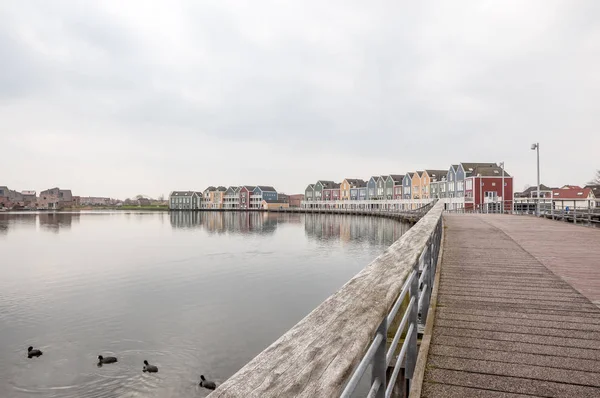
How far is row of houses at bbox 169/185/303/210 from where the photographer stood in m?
128

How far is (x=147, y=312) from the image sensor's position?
14.3 meters

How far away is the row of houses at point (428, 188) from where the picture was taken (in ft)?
187

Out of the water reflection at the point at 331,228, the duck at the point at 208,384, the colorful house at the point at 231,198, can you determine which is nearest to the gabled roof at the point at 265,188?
the colorful house at the point at 231,198

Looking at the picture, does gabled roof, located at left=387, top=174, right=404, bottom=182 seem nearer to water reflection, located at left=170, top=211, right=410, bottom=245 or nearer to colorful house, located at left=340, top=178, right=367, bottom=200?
colorful house, located at left=340, top=178, right=367, bottom=200

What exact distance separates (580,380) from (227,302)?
13.9 m

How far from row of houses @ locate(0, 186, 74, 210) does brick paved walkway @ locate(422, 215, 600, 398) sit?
624 feet

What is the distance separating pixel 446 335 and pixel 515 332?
76cm

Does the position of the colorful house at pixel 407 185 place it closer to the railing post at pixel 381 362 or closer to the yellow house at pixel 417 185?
the yellow house at pixel 417 185

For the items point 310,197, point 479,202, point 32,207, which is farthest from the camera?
point 32,207

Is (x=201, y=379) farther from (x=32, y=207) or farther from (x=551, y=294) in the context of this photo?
(x=32, y=207)

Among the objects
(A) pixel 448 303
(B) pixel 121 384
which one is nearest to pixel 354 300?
(A) pixel 448 303

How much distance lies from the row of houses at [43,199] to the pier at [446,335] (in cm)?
19057

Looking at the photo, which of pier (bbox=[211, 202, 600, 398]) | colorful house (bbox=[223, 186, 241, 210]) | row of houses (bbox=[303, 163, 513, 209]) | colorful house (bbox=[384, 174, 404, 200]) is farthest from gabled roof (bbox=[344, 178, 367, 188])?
pier (bbox=[211, 202, 600, 398])

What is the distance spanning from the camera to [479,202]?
57.5 metres
